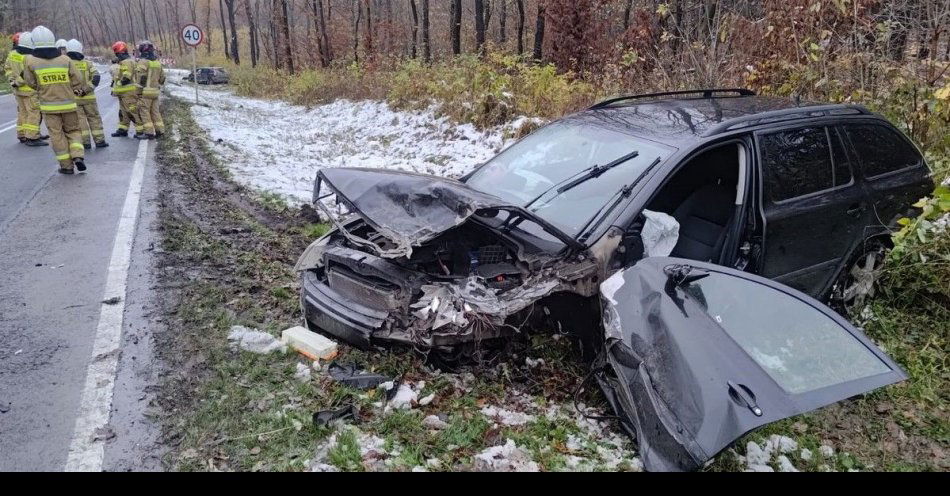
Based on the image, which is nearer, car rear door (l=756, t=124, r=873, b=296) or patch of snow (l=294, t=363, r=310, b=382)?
patch of snow (l=294, t=363, r=310, b=382)

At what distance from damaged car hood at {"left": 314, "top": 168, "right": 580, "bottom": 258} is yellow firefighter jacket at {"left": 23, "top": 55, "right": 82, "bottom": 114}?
6955 millimetres

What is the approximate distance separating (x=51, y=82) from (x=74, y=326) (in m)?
6.39

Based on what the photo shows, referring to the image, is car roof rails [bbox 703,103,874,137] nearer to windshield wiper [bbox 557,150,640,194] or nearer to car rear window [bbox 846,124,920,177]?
car rear window [bbox 846,124,920,177]

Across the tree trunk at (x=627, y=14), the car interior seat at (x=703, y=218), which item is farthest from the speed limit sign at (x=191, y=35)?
the car interior seat at (x=703, y=218)

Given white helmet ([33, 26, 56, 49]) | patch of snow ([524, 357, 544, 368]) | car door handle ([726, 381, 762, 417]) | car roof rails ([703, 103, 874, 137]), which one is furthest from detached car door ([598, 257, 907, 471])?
white helmet ([33, 26, 56, 49])

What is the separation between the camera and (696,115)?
418 centimetres

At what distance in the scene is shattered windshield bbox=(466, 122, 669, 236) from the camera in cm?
374

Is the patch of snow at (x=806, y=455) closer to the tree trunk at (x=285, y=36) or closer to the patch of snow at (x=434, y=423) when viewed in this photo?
the patch of snow at (x=434, y=423)

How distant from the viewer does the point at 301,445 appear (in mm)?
3002

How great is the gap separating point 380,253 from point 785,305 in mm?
2230

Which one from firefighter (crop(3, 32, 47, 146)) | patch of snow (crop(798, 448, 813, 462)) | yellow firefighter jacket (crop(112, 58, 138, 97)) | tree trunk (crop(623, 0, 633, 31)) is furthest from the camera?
tree trunk (crop(623, 0, 633, 31))

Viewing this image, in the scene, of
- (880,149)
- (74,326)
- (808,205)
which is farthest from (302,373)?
(880,149)
